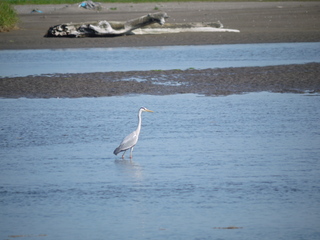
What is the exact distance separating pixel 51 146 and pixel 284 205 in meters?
5.18

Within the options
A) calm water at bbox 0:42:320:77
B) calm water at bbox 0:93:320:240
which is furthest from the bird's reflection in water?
calm water at bbox 0:42:320:77

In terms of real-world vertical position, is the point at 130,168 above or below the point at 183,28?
below

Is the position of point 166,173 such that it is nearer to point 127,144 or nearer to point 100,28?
point 127,144

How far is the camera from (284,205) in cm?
809

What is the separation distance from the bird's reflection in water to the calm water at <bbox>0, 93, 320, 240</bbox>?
2 cm

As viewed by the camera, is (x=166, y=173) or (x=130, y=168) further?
(x=130, y=168)

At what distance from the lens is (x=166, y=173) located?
9.60 meters

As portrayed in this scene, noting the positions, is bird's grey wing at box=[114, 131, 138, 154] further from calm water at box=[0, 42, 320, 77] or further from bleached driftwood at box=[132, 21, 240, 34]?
bleached driftwood at box=[132, 21, 240, 34]

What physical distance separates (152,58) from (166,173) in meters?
15.9

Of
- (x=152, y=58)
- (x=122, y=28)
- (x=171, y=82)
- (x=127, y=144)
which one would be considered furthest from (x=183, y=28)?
(x=127, y=144)

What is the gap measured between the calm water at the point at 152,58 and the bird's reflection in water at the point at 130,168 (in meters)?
11.5

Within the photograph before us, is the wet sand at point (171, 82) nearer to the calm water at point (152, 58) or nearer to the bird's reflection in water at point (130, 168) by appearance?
the calm water at point (152, 58)

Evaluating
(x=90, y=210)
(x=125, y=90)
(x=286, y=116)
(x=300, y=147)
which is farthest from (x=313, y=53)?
(x=90, y=210)

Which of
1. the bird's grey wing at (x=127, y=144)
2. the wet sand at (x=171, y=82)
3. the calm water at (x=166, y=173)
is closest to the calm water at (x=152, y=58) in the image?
the wet sand at (x=171, y=82)
